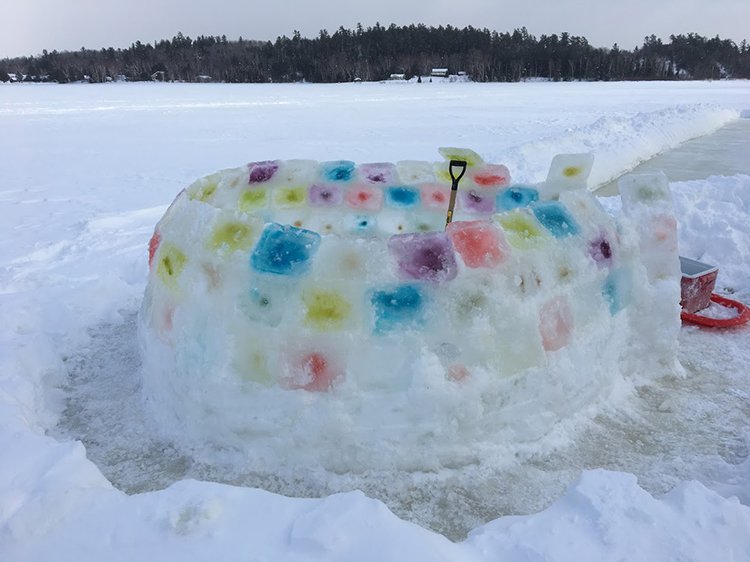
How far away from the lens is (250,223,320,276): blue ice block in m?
2.56

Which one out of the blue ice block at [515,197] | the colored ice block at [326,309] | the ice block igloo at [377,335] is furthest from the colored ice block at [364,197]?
the colored ice block at [326,309]

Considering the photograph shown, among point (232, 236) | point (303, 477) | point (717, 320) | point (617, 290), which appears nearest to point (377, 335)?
point (303, 477)

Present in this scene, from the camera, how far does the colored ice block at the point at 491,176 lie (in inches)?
163

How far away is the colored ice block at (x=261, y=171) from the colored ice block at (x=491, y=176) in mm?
1312

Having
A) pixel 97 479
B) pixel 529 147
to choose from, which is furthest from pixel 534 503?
pixel 529 147

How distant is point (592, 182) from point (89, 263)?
22.4 ft

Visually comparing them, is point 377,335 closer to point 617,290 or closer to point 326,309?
Answer: point 326,309

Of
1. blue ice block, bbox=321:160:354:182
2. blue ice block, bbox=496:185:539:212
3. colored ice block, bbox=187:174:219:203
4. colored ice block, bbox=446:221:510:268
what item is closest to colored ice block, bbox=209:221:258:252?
colored ice block, bbox=446:221:510:268

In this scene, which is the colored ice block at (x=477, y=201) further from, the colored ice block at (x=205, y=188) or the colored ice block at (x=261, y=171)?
the colored ice block at (x=205, y=188)

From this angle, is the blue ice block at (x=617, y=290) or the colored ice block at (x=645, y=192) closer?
the blue ice block at (x=617, y=290)

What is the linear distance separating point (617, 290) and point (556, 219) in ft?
1.64

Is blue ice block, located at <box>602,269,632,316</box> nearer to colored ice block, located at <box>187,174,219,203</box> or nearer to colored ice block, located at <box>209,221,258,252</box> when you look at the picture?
colored ice block, located at <box>209,221,258,252</box>

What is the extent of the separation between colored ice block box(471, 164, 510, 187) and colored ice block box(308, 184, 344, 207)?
901mm

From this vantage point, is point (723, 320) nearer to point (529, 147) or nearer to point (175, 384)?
point (175, 384)
